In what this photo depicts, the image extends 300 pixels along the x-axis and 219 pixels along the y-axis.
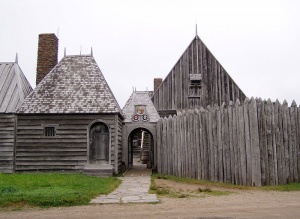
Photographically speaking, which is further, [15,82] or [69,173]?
[15,82]

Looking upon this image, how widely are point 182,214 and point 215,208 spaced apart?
100cm

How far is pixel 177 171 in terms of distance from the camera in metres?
13.9

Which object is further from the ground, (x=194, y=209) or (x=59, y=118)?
(x=59, y=118)

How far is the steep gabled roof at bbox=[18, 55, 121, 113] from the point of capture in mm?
15203

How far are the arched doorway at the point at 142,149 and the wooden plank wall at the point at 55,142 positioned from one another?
174 inches

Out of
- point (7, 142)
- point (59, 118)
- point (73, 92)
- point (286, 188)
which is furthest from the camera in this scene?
point (73, 92)

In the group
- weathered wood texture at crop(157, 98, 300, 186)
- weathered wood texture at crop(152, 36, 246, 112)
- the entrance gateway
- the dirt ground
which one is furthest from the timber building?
the dirt ground

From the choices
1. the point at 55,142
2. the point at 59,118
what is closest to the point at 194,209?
the point at 55,142

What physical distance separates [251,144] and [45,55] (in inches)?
465

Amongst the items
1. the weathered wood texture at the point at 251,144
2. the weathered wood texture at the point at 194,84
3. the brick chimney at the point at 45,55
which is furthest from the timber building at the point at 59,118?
the weathered wood texture at the point at 194,84

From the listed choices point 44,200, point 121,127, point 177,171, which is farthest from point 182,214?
point 121,127

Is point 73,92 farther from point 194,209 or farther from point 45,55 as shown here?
point 194,209

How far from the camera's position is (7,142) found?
49.0ft

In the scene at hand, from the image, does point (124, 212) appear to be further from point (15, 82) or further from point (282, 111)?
point (15, 82)
